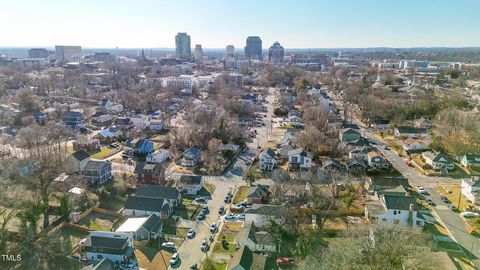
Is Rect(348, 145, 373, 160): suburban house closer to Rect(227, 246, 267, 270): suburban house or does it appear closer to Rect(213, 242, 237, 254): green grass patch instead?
Rect(213, 242, 237, 254): green grass patch

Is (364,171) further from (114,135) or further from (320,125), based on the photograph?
(114,135)

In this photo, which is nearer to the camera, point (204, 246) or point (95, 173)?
point (204, 246)

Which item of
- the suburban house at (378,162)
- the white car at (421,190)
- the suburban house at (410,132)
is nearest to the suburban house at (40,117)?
the suburban house at (378,162)

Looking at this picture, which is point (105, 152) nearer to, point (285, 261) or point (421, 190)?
point (285, 261)

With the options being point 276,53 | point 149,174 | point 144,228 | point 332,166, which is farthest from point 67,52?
point 144,228

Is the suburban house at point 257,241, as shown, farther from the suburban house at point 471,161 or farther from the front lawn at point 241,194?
the suburban house at point 471,161

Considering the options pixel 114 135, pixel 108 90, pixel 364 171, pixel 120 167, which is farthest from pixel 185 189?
pixel 108 90

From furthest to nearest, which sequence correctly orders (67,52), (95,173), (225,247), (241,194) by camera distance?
(67,52)
(95,173)
(241,194)
(225,247)
